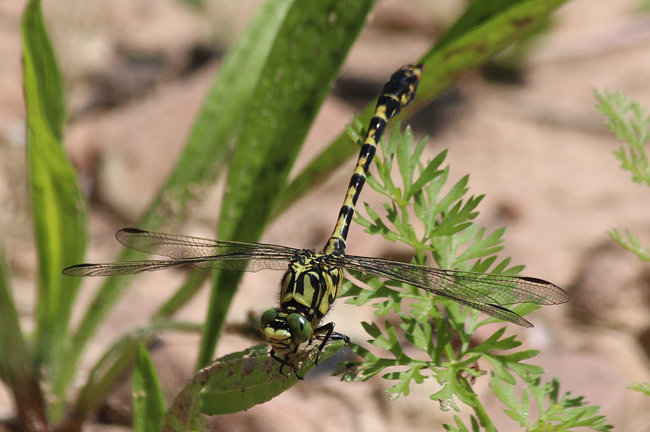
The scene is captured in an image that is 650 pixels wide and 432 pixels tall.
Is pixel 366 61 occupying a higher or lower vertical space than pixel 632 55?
higher

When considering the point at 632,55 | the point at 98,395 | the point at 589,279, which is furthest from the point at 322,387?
the point at 632,55

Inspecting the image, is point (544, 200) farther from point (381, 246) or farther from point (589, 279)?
point (381, 246)

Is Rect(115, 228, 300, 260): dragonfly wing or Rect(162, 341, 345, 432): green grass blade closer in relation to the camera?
Rect(162, 341, 345, 432): green grass blade

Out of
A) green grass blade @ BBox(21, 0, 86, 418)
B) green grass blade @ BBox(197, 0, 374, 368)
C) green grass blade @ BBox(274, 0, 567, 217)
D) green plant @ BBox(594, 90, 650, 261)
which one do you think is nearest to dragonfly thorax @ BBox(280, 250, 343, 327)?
green grass blade @ BBox(197, 0, 374, 368)

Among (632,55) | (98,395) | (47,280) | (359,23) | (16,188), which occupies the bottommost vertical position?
(98,395)

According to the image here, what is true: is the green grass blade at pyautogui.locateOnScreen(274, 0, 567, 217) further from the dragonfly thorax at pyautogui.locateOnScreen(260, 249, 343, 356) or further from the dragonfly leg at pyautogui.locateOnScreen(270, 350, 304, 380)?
the dragonfly leg at pyautogui.locateOnScreen(270, 350, 304, 380)
